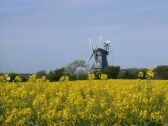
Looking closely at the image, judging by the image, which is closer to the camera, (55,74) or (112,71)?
(55,74)

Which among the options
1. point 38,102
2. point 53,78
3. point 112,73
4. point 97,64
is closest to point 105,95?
point 38,102

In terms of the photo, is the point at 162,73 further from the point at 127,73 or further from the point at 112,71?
the point at 112,71

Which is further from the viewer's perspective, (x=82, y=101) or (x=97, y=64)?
(x=97, y=64)

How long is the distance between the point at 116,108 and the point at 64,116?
0.95 meters

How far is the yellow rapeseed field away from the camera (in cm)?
794

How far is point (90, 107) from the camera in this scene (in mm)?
7980

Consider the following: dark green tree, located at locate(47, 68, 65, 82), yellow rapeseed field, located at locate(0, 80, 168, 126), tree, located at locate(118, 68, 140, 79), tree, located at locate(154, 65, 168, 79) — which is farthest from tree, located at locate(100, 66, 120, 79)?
yellow rapeseed field, located at locate(0, 80, 168, 126)

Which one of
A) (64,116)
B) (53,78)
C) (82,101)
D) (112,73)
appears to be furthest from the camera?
(112,73)

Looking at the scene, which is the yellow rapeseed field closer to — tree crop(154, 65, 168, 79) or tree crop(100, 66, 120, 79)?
tree crop(154, 65, 168, 79)

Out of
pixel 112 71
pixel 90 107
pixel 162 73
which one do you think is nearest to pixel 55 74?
pixel 112 71

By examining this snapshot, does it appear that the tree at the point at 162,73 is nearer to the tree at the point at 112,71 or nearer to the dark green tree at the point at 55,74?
the tree at the point at 112,71

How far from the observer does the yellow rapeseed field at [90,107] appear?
7.94 meters

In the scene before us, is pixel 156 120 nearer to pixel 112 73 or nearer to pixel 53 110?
pixel 53 110

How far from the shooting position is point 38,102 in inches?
332
